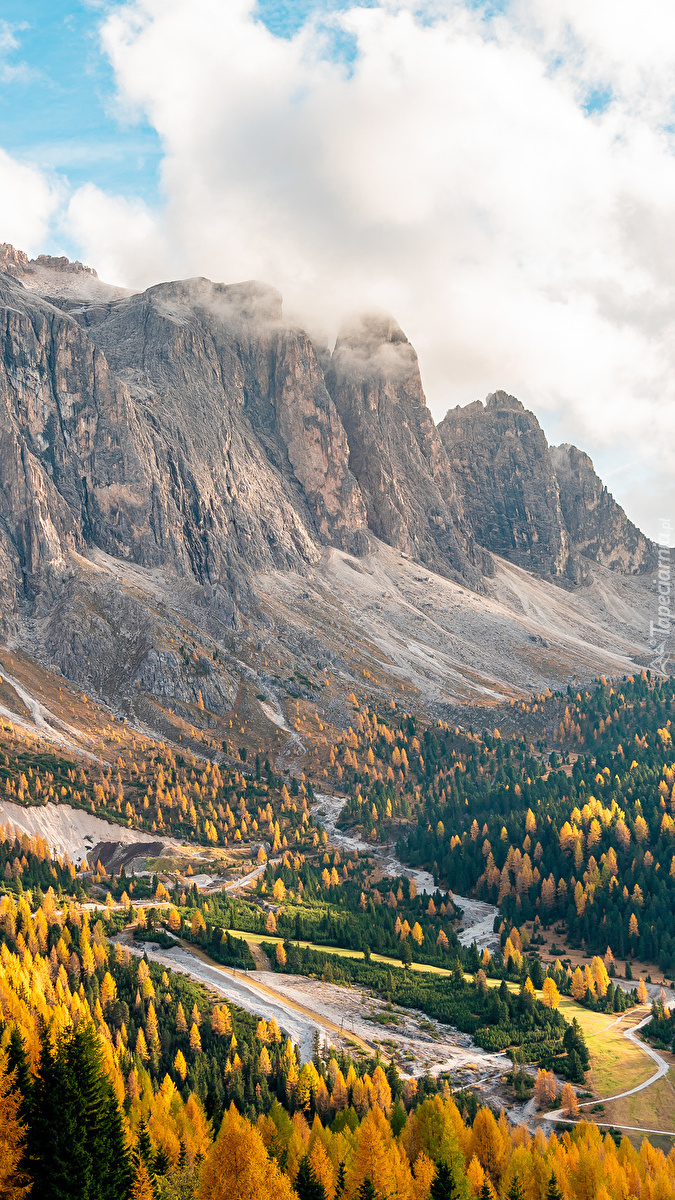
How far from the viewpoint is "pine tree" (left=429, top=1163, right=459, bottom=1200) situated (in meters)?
71.8

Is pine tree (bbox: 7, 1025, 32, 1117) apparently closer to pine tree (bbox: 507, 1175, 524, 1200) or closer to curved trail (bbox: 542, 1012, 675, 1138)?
pine tree (bbox: 507, 1175, 524, 1200)

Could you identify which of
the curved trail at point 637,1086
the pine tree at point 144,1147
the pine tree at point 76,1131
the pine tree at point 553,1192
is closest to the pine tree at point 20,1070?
the pine tree at point 76,1131

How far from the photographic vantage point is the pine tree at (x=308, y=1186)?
71375mm

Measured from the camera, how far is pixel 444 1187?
7212 centimetres

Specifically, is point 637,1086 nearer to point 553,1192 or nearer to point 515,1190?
point 553,1192

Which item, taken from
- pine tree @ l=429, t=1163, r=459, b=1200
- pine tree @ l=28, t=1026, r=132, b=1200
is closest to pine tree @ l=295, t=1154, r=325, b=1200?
pine tree @ l=429, t=1163, r=459, b=1200

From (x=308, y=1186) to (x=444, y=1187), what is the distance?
33.8ft

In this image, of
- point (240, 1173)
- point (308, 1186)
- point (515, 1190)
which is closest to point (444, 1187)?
point (515, 1190)

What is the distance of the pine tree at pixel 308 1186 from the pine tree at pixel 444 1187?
8.42 metres

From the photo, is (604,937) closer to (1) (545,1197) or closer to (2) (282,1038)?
(2) (282,1038)

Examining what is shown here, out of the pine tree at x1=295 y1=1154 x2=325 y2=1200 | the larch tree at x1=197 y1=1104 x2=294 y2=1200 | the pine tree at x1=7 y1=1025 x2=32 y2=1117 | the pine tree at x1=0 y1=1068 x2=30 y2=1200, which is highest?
the pine tree at x1=7 y1=1025 x2=32 y2=1117

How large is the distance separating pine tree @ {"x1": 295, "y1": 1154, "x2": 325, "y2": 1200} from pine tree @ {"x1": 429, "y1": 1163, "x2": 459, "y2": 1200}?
27.6 ft

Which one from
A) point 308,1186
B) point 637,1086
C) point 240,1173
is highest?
point 240,1173

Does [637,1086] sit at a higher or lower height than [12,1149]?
lower
